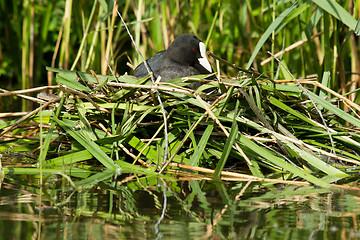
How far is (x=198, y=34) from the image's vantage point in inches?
171

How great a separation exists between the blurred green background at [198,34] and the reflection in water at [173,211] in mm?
1038

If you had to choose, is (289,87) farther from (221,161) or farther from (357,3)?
(357,3)

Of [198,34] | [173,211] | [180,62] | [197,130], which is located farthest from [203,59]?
[173,211]

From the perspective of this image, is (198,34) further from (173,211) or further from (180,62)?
(173,211)

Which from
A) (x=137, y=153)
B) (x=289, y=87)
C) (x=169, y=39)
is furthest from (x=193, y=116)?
(x=169, y=39)

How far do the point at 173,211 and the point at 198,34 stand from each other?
3.10 meters

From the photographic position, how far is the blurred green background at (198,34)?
282 cm

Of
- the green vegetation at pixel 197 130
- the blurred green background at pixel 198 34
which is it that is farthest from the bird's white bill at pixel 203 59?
the green vegetation at pixel 197 130

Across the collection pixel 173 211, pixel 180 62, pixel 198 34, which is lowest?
pixel 173 211

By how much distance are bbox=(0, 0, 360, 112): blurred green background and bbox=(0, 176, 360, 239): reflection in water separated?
1038 mm

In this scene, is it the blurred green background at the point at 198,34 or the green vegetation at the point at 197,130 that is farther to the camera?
the blurred green background at the point at 198,34

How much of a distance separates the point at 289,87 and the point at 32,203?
1351 millimetres

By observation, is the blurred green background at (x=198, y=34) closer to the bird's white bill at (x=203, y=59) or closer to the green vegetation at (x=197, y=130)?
the bird's white bill at (x=203, y=59)

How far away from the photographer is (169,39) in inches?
145
